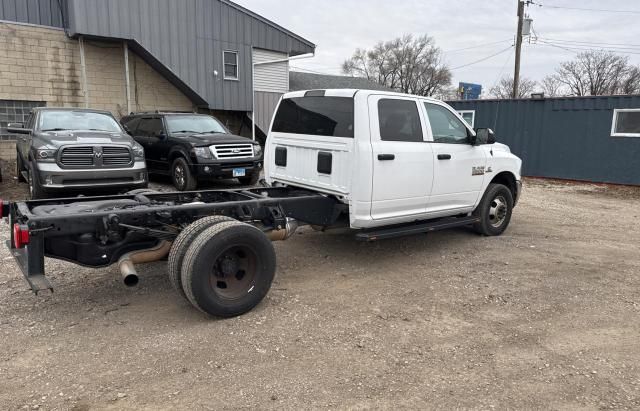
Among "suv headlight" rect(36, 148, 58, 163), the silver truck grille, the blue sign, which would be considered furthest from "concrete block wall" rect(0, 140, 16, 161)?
the blue sign

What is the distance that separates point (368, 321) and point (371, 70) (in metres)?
57.9

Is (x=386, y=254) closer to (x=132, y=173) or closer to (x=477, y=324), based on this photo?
Result: (x=477, y=324)

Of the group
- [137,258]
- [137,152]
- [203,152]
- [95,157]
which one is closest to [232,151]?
[203,152]

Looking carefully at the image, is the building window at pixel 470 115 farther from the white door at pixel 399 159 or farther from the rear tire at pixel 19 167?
the rear tire at pixel 19 167

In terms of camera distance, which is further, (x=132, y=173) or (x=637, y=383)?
(x=132, y=173)

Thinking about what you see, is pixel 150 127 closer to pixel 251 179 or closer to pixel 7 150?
pixel 251 179

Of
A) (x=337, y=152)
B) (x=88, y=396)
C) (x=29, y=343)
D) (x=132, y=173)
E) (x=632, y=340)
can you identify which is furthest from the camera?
(x=132, y=173)

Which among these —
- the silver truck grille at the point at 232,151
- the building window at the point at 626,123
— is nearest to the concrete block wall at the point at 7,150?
the silver truck grille at the point at 232,151

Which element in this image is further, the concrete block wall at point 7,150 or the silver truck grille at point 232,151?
the concrete block wall at point 7,150

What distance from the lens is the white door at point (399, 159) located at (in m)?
5.41

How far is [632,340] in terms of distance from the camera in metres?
4.09

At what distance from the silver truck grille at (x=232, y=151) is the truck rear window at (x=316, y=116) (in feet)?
13.4

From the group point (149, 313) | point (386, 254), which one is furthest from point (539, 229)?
point (149, 313)

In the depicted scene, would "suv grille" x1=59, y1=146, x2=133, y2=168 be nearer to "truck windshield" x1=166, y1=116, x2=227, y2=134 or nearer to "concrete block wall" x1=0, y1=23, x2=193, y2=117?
"truck windshield" x1=166, y1=116, x2=227, y2=134
